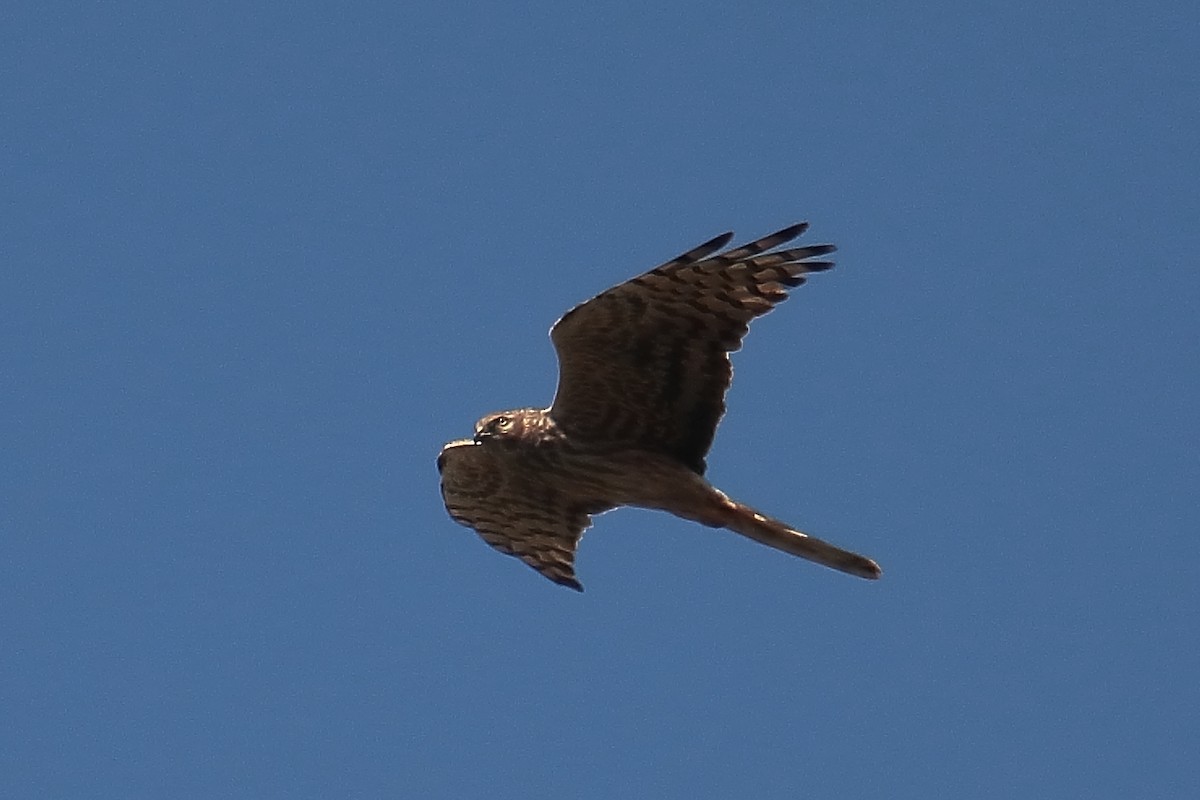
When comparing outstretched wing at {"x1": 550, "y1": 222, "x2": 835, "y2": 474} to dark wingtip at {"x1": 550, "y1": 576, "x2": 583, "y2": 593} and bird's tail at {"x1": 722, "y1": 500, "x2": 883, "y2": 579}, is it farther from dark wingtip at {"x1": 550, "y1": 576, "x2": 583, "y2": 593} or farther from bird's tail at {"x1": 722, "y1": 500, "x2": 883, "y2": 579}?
dark wingtip at {"x1": 550, "y1": 576, "x2": 583, "y2": 593}

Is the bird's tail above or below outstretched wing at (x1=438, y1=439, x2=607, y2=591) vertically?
below

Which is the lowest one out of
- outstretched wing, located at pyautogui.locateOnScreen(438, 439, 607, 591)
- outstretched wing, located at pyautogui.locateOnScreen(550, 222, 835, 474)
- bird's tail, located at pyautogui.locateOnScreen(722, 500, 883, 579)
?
bird's tail, located at pyautogui.locateOnScreen(722, 500, 883, 579)

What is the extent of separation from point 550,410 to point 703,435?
842 mm

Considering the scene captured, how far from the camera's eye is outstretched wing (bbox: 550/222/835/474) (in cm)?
973

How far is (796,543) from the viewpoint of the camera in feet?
32.0

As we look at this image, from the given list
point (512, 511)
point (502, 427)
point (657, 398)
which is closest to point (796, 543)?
point (657, 398)

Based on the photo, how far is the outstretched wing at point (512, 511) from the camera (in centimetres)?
1093

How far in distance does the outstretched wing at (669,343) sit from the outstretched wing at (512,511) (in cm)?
80

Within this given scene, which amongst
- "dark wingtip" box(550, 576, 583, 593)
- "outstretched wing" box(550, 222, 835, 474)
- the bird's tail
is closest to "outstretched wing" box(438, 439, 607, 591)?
"dark wingtip" box(550, 576, 583, 593)

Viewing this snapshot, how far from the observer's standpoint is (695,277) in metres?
9.72

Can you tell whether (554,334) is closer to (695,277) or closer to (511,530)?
(695,277)

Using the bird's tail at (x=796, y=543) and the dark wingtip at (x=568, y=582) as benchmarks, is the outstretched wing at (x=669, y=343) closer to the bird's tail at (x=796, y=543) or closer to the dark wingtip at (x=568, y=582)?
the bird's tail at (x=796, y=543)

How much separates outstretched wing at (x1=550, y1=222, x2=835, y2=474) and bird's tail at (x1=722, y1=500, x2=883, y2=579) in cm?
42

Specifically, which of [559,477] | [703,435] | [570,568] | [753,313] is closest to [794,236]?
[753,313]
